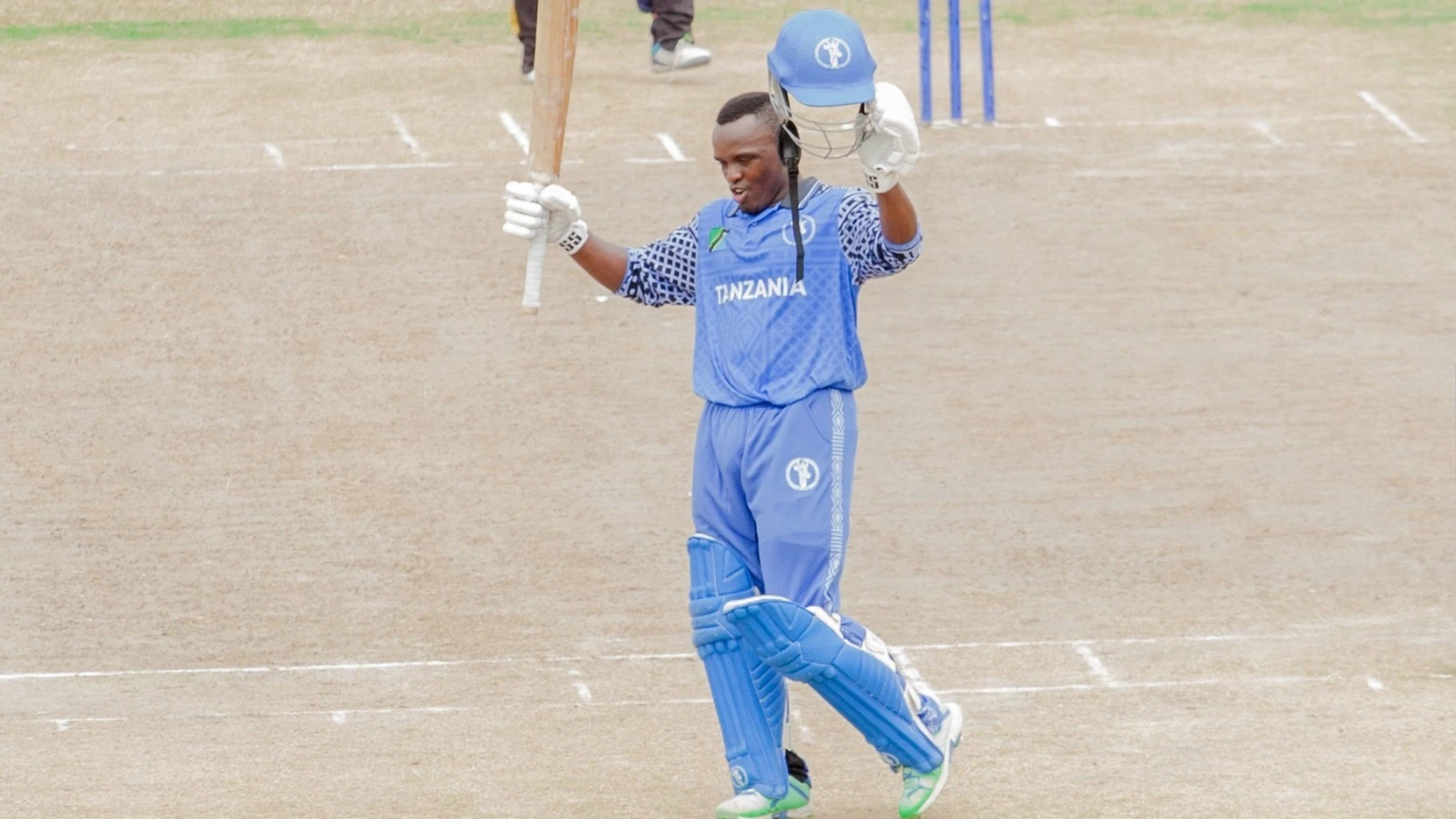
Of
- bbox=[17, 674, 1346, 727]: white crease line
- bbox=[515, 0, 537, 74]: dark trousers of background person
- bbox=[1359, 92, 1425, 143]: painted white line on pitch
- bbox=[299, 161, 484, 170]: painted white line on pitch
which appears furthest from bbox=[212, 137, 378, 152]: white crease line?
bbox=[17, 674, 1346, 727]: white crease line

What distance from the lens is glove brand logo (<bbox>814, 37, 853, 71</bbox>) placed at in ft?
19.1

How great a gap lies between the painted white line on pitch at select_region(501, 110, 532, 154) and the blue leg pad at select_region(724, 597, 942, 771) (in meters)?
8.60

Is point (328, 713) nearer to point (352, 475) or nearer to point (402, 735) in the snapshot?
point (402, 735)

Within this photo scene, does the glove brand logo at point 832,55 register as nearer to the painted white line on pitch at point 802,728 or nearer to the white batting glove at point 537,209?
the white batting glove at point 537,209

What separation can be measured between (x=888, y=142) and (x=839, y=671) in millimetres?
1351

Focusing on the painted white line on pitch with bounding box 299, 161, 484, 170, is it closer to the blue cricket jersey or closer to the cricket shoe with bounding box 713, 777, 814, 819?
the blue cricket jersey

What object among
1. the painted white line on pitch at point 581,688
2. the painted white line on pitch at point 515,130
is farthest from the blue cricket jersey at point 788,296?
the painted white line on pitch at point 515,130

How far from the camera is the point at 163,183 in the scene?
45.6 ft

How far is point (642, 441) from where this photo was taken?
10.7 meters

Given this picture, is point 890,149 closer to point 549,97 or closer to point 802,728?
point 549,97

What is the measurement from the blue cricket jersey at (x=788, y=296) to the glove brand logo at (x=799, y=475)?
15cm

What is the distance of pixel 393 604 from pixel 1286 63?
9485mm

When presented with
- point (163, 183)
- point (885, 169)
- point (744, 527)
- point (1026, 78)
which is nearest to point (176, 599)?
point (744, 527)

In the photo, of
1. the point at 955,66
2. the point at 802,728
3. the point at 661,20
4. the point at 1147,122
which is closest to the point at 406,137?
the point at 661,20
